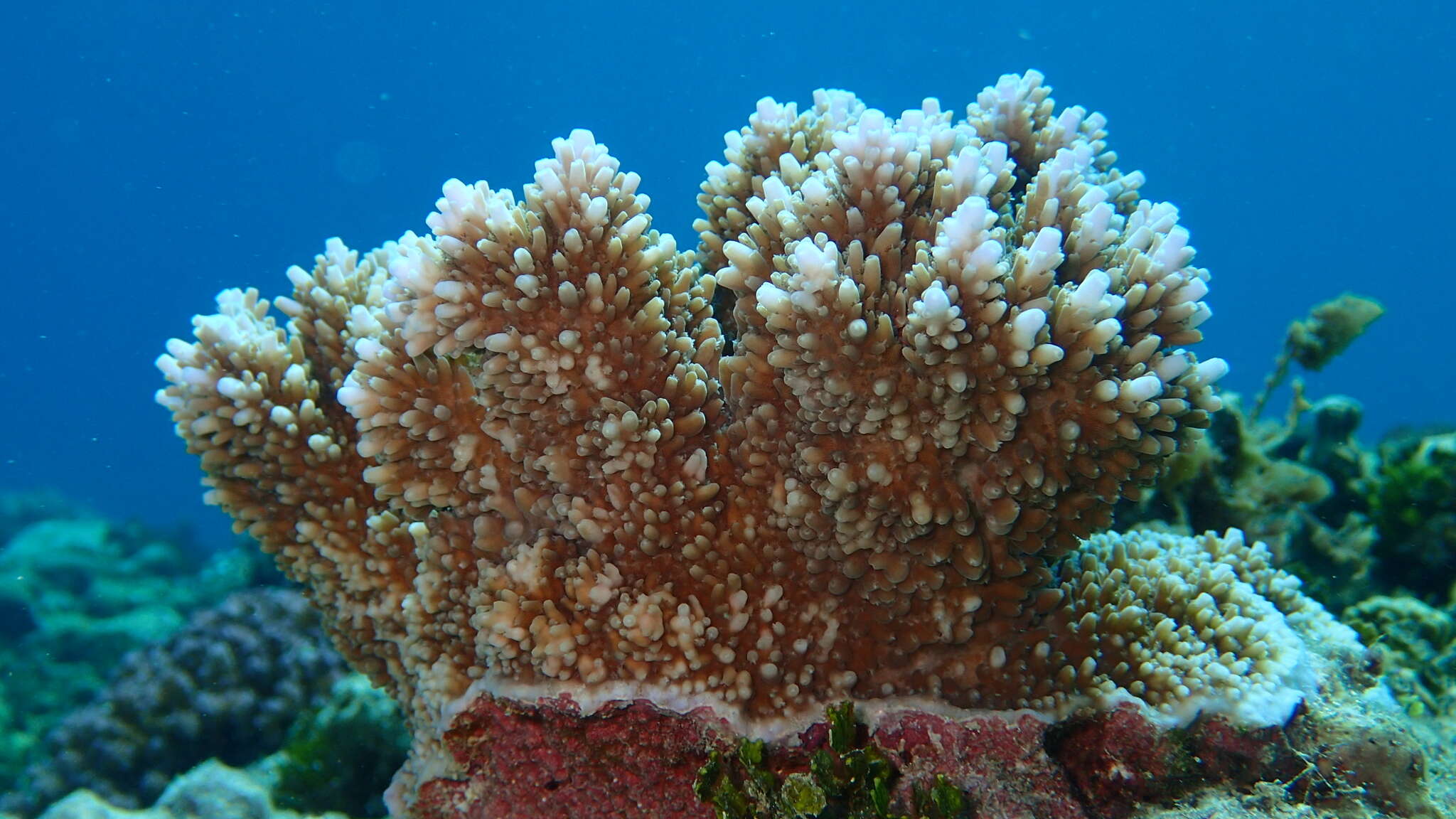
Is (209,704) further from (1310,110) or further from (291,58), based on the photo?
(1310,110)

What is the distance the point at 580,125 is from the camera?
393ft

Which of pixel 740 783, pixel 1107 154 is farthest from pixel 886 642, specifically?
pixel 1107 154

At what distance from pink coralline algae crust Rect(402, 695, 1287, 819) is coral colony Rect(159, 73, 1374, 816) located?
6cm

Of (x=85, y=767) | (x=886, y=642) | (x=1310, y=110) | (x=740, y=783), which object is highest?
(x=1310, y=110)

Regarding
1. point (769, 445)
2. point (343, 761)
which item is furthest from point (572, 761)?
point (343, 761)

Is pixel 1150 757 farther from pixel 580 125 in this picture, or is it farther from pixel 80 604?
pixel 580 125

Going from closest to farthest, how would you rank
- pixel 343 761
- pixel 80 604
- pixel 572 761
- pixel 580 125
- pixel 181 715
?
pixel 572 761
pixel 343 761
pixel 181 715
pixel 80 604
pixel 580 125

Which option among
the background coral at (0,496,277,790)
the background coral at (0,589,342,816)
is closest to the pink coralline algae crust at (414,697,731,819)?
the background coral at (0,589,342,816)

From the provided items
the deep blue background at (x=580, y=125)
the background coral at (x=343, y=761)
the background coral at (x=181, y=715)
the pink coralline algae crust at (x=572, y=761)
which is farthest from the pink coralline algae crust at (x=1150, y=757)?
the deep blue background at (x=580, y=125)

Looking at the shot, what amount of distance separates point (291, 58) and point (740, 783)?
122110mm

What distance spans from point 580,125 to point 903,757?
422 feet

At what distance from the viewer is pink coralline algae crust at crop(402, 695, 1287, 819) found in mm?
2141

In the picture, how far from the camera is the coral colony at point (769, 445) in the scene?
1.87m

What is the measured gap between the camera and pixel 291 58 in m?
98.9
